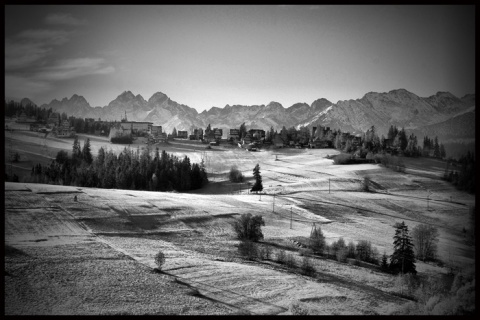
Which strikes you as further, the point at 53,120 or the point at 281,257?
the point at 53,120

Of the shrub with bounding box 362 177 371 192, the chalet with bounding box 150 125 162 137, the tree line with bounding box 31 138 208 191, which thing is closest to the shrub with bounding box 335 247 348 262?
the shrub with bounding box 362 177 371 192

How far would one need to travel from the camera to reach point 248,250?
1475 inches

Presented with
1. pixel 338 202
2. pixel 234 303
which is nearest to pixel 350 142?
pixel 338 202

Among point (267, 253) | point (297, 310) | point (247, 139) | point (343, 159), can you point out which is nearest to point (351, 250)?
point (267, 253)

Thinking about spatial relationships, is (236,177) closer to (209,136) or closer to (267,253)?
(267,253)

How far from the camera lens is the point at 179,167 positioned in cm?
9144

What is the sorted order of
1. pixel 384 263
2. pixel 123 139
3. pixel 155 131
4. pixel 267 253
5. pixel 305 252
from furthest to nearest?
1. pixel 155 131
2. pixel 123 139
3. pixel 305 252
4. pixel 384 263
5. pixel 267 253

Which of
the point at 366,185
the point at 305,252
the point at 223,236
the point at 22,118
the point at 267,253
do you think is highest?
the point at 22,118

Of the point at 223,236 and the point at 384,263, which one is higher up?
the point at 223,236

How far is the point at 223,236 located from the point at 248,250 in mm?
6768

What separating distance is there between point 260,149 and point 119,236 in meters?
103

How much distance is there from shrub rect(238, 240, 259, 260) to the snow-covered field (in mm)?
1026

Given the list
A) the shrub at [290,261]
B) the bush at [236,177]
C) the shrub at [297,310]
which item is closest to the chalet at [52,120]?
the bush at [236,177]
